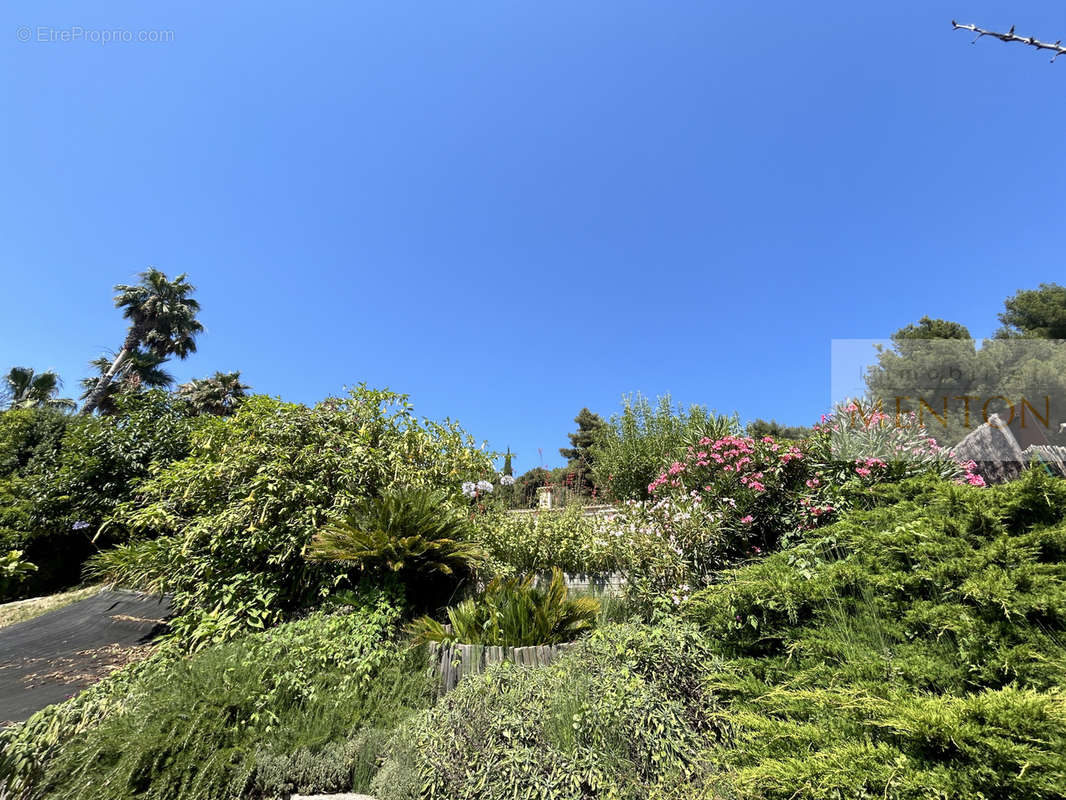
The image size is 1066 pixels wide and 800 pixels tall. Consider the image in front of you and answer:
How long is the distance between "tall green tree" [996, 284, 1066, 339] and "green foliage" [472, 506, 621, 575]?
2806 centimetres

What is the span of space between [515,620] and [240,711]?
5.89 feet

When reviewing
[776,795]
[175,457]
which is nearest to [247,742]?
[776,795]

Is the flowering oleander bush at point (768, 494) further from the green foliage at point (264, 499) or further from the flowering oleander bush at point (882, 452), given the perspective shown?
the green foliage at point (264, 499)

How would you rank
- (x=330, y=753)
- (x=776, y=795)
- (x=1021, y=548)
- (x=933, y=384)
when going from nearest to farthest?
1. (x=776, y=795)
2. (x=1021, y=548)
3. (x=330, y=753)
4. (x=933, y=384)

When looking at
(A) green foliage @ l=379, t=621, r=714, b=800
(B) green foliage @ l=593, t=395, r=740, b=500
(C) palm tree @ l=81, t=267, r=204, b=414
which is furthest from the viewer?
(C) palm tree @ l=81, t=267, r=204, b=414

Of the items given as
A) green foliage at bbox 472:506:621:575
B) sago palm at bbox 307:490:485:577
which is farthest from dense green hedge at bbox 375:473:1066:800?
green foliage at bbox 472:506:621:575

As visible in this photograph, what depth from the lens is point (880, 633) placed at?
76.3 inches

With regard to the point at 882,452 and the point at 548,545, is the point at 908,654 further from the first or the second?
the point at 548,545

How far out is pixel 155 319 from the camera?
57.9 feet

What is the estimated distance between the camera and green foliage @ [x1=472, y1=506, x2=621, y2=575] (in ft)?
15.2

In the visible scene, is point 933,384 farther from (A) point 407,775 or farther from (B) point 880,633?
(A) point 407,775

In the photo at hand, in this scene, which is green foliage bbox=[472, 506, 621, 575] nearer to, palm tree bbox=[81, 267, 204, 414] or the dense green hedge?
the dense green hedge

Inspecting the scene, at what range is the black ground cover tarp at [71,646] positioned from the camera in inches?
121

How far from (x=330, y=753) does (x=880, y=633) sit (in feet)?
9.92
